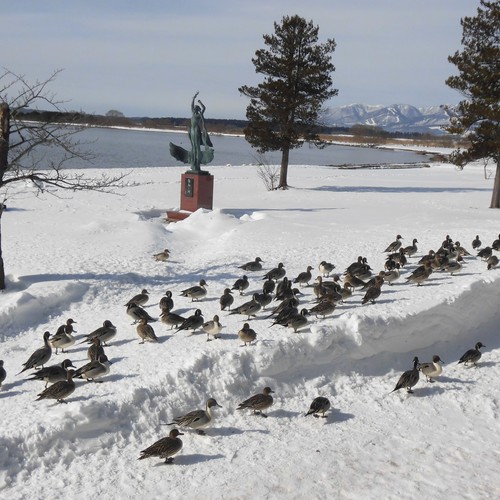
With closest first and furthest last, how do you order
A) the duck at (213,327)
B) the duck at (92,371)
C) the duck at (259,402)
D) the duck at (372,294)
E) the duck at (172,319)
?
1. the duck at (259,402)
2. the duck at (92,371)
3. the duck at (213,327)
4. the duck at (172,319)
5. the duck at (372,294)

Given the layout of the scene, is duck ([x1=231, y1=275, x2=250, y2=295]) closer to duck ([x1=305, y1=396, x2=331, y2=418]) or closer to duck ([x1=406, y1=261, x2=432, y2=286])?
duck ([x1=406, y1=261, x2=432, y2=286])

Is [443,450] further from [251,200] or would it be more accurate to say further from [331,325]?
[251,200]

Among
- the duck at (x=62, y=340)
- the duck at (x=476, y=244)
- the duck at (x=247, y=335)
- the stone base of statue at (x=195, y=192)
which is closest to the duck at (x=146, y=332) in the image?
the duck at (x=62, y=340)

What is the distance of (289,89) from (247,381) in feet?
86.6

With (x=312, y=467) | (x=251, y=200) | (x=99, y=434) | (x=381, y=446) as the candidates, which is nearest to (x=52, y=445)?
(x=99, y=434)

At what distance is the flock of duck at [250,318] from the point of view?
8805 millimetres

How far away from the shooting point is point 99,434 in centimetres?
834

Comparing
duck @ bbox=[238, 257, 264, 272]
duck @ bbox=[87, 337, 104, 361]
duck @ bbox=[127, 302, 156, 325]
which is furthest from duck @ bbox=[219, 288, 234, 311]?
duck @ bbox=[87, 337, 104, 361]

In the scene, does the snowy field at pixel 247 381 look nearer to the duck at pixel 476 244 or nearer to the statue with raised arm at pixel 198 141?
the duck at pixel 476 244

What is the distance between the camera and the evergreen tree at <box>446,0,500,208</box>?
2538 centimetres

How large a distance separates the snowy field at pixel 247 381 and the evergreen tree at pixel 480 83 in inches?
328

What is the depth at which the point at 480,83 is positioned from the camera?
25844mm

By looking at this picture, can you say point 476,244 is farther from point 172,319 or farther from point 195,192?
point 195,192

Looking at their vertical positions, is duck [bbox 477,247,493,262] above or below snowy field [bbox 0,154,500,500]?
above
